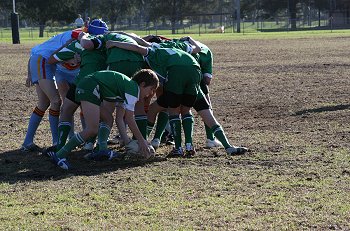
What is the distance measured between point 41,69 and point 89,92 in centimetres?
199

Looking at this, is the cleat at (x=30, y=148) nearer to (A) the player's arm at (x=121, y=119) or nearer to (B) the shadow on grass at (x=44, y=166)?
(B) the shadow on grass at (x=44, y=166)

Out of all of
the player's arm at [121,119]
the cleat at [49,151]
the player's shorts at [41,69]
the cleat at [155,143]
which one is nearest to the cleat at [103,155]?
the player's arm at [121,119]

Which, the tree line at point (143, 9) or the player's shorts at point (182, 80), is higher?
the tree line at point (143, 9)

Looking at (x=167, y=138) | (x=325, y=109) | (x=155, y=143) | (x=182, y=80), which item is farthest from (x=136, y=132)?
(x=325, y=109)

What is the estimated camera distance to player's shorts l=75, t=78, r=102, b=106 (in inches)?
384

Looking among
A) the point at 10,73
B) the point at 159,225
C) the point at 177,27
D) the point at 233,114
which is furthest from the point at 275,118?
the point at 177,27

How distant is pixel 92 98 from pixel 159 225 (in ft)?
10.1

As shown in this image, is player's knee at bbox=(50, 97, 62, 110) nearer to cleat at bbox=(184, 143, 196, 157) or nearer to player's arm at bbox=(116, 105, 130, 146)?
player's arm at bbox=(116, 105, 130, 146)

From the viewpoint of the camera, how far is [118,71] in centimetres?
1065

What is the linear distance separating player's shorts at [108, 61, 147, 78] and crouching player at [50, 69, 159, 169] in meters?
0.71

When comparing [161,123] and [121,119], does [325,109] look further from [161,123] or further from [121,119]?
[121,119]

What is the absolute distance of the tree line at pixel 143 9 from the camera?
97062 millimetres

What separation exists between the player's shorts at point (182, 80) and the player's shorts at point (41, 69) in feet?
6.34

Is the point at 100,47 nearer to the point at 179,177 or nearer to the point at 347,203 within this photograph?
the point at 179,177
